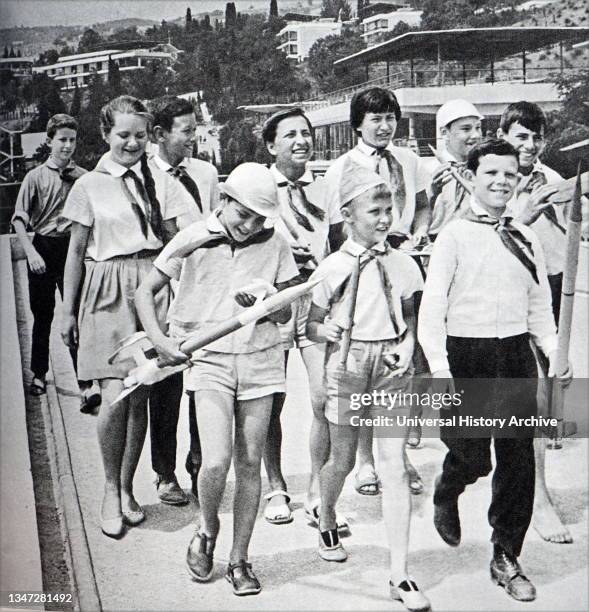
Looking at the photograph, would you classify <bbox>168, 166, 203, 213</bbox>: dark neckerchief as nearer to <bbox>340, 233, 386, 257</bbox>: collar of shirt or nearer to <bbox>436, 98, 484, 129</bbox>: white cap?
<bbox>340, 233, 386, 257</bbox>: collar of shirt

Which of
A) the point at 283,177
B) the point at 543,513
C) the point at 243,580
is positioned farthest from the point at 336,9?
the point at 243,580

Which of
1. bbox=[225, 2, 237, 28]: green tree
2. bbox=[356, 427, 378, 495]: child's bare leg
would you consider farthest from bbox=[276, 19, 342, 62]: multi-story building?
bbox=[356, 427, 378, 495]: child's bare leg

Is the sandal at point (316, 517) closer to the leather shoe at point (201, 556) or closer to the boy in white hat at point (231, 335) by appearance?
the boy in white hat at point (231, 335)

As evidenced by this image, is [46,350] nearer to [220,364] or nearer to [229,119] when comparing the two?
[220,364]

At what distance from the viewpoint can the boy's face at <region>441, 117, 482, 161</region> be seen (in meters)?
3.69

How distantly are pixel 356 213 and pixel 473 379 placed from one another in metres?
0.74

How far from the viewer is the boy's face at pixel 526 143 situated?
12.1 feet

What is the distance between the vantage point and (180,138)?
3785mm

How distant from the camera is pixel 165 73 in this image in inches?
151

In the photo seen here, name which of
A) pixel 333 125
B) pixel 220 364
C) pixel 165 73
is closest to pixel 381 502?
pixel 220 364

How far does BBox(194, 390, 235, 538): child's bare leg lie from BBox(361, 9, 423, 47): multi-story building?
1512mm

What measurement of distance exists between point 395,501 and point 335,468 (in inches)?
11.1

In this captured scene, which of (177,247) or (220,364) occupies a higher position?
(177,247)

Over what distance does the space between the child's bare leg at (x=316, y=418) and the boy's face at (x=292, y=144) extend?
2.29 ft
